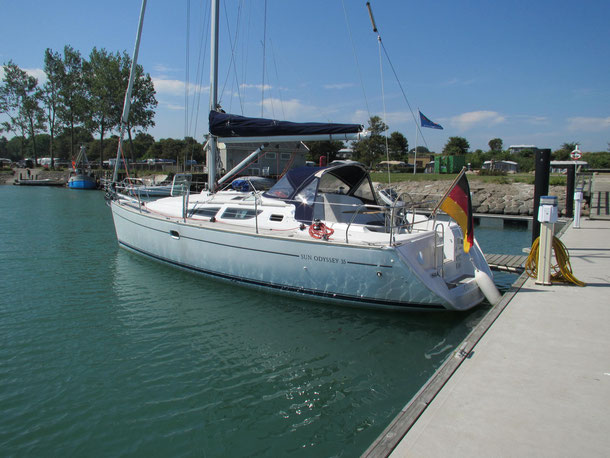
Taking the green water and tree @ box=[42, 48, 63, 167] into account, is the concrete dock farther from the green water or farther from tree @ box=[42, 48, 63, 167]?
tree @ box=[42, 48, 63, 167]

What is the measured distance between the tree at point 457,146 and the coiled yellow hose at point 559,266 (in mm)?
50904

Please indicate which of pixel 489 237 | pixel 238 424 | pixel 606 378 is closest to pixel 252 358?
pixel 238 424

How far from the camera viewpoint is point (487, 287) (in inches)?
279

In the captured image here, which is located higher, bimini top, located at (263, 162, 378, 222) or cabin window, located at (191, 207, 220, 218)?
bimini top, located at (263, 162, 378, 222)

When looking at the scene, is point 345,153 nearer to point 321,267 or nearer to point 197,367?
point 321,267

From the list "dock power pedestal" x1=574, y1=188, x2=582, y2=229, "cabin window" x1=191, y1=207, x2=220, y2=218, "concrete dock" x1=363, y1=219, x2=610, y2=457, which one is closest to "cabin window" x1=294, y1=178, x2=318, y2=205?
"cabin window" x1=191, y1=207, x2=220, y2=218

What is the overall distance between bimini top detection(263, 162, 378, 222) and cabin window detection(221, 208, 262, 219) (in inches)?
19.4

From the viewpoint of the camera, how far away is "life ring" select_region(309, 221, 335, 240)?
7266mm

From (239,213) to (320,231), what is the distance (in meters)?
2.42

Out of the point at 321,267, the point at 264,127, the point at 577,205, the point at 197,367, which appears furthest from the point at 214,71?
the point at 577,205

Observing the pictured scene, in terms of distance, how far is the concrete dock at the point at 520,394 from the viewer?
2.98 metres

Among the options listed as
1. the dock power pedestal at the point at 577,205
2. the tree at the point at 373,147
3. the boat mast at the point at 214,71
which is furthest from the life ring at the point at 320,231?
the tree at the point at 373,147

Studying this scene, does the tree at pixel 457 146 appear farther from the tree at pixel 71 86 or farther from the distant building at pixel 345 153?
the tree at pixel 71 86

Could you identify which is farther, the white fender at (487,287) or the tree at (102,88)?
the tree at (102,88)
